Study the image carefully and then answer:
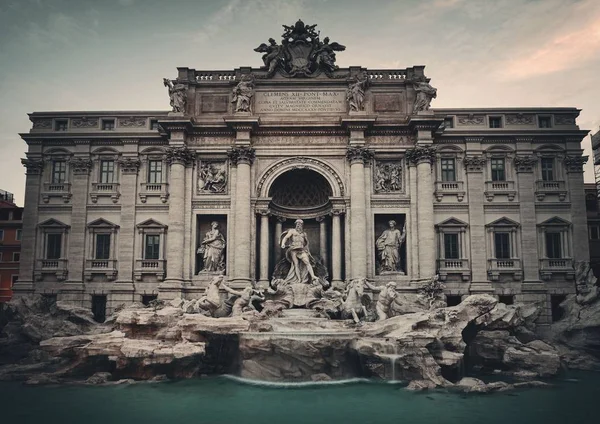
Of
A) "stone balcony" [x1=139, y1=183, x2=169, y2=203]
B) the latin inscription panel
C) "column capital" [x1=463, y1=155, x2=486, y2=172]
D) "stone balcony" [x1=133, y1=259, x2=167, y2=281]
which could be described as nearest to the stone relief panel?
"column capital" [x1=463, y1=155, x2=486, y2=172]

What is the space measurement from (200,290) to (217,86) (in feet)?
41.6

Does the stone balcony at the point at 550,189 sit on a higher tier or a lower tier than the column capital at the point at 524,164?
lower

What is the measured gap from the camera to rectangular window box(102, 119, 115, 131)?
3145 centimetres

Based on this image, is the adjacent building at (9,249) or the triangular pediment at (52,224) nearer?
the triangular pediment at (52,224)

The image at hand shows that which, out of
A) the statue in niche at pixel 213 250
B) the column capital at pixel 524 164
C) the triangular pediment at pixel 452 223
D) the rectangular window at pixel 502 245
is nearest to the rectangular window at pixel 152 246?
the statue in niche at pixel 213 250

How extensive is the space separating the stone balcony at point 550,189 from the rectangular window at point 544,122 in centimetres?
366

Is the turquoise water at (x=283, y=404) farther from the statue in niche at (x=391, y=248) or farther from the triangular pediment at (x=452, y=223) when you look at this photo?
the triangular pediment at (x=452, y=223)

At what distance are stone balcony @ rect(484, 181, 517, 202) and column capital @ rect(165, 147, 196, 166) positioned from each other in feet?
59.9

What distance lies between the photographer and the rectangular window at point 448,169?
30734mm

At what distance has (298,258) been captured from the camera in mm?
27484

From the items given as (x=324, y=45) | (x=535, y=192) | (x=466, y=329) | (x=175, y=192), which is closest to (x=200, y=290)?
(x=175, y=192)

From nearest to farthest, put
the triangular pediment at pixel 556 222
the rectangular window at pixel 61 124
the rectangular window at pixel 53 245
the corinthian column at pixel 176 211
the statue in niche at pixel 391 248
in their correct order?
1. the corinthian column at pixel 176 211
2. the statue in niche at pixel 391 248
3. the triangular pediment at pixel 556 222
4. the rectangular window at pixel 53 245
5. the rectangular window at pixel 61 124

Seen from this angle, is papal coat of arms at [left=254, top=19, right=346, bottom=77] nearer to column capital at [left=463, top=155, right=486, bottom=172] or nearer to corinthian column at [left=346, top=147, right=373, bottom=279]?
corinthian column at [left=346, top=147, right=373, bottom=279]

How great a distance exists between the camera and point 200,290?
28609mm
